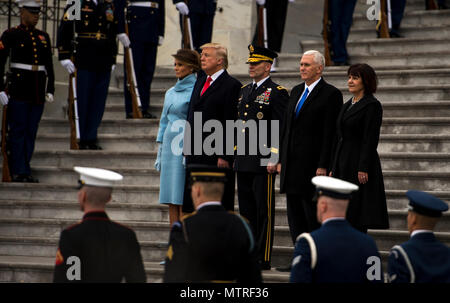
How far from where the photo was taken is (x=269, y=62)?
7.46 m

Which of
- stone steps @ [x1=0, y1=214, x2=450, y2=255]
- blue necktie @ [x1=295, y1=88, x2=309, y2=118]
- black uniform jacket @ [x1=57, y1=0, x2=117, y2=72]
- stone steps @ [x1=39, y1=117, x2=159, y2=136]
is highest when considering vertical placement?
black uniform jacket @ [x1=57, y1=0, x2=117, y2=72]

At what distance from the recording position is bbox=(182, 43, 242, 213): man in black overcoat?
7.38 m

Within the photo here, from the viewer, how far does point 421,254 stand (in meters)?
4.83

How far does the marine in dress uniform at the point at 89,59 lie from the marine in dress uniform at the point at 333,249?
18.4 feet

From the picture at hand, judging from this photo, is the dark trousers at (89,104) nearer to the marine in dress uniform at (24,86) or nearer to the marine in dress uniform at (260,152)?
the marine in dress uniform at (24,86)

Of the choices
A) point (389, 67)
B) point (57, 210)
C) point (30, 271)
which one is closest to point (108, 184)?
point (30, 271)

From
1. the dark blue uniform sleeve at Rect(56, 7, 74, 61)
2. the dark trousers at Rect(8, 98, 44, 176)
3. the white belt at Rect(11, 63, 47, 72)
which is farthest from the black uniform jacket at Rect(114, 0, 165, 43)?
the dark trousers at Rect(8, 98, 44, 176)

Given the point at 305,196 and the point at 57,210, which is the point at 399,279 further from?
the point at 57,210

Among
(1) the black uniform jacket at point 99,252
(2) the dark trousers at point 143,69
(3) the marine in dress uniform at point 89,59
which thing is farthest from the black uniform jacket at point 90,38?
(1) the black uniform jacket at point 99,252

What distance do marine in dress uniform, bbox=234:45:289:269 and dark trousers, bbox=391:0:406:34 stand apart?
4.47 meters

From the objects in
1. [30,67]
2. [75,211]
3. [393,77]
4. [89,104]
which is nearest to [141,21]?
[89,104]

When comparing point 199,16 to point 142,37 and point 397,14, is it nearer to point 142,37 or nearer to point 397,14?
point 142,37

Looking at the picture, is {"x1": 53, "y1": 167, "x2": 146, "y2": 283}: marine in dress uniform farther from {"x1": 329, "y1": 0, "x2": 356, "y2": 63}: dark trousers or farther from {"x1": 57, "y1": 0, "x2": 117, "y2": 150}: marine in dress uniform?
{"x1": 329, "y1": 0, "x2": 356, "y2": 63}: dark trousers

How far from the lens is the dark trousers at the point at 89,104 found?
1004 centimetres
